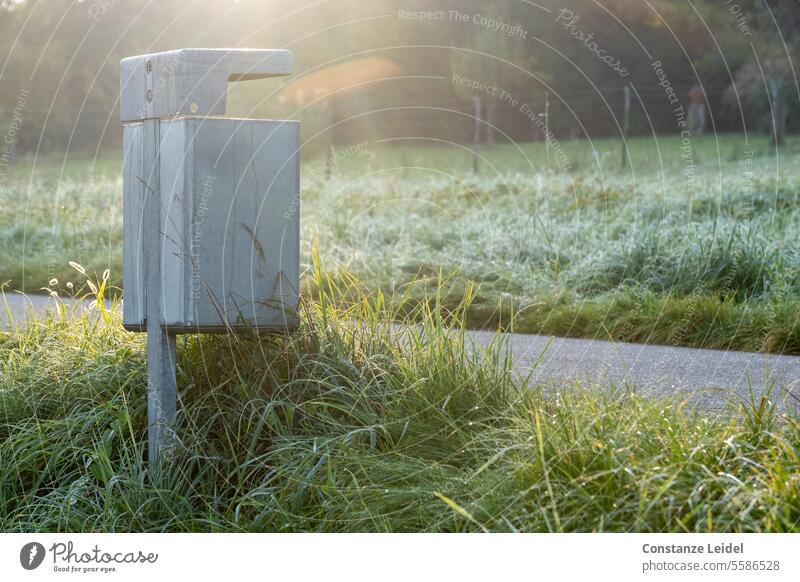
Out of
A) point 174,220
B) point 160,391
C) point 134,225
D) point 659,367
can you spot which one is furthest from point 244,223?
point 659,367

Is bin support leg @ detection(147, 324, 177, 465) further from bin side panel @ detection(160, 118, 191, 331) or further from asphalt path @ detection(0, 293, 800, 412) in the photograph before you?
asphalt path @ detection(0, 293, 800, 412)

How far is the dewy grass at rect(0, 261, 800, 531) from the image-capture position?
8.59 ft

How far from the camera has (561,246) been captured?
25.9ft

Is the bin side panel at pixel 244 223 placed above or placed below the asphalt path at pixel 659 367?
above

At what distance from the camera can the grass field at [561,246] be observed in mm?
5609

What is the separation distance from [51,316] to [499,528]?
2903 mm

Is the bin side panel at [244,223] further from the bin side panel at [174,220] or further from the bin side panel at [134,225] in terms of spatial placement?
the bin side panel at [134,225]

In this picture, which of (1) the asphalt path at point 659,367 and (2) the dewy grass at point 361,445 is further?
(1) the asphalt path at point 659,367

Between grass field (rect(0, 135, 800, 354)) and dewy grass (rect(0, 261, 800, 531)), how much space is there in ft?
2.07

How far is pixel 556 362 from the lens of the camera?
479cm

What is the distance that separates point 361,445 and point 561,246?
495cm

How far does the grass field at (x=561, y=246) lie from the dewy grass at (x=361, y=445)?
0.63 meters

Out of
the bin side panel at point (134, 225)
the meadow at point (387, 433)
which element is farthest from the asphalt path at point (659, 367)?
the bin side panel at point (134, 225)

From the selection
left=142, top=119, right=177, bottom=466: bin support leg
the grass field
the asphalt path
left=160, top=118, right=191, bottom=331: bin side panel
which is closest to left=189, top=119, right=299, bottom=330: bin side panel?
left=160, top=118, right=191, bottom=331: bin side panel
